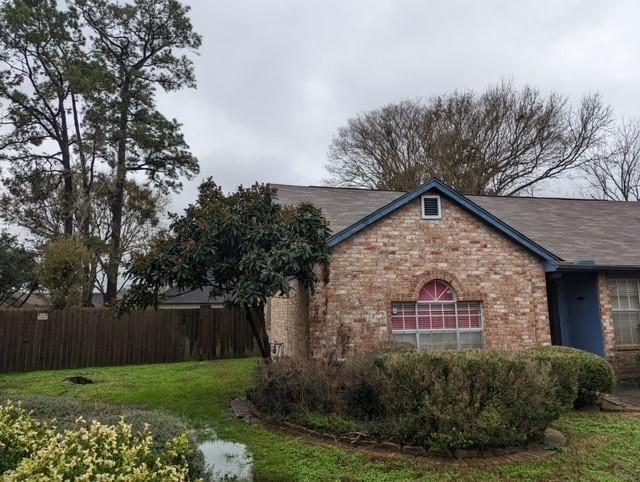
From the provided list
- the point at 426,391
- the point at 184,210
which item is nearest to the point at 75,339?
the point at 184,210

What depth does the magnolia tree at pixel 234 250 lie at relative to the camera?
8.61 m

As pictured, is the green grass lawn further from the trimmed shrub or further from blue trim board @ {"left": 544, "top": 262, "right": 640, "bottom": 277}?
blue trim board @ {"left": 544, "top": 262, "right": 640, "bottom": 277}

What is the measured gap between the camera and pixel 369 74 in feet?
69.1

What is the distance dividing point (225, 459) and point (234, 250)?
4.21 m

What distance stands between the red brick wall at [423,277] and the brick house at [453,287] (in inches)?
1.0

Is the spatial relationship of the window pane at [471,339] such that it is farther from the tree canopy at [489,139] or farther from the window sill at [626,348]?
the tree canopy at [489,139]

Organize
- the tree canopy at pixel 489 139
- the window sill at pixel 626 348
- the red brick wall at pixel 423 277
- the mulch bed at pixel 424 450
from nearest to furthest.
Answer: the mulch bed at pixel 424 450
the red brick wall at pixel 423 277
the window sill at pixel 626 348
the tree canopy at pixel 489 139

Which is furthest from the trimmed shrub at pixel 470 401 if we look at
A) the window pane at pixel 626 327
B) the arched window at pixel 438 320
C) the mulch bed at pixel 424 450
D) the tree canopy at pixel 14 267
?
the tree canopy at pixel 14 267

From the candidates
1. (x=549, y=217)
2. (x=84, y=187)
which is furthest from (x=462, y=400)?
(x=84, y=187)

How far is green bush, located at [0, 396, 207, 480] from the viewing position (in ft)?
13.7

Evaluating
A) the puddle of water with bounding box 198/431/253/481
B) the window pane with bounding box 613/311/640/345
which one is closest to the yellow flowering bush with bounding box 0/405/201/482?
the puddle of water with bounding box 198/431/253/481

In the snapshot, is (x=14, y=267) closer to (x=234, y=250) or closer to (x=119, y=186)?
(x=119, y=186)

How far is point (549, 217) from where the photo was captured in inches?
635

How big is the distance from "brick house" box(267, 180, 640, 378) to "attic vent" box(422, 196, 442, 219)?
3 cm
